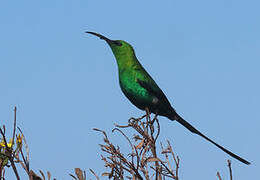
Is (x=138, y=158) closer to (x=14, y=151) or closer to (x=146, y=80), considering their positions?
(x=14, y=151)

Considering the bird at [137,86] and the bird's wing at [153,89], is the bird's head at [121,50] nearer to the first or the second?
the bird at [137,86]

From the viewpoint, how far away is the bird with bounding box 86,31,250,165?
6.14 m

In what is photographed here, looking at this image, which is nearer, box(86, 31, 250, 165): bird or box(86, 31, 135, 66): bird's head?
box(86, 31, 250, 165): bird

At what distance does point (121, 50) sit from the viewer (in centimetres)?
636

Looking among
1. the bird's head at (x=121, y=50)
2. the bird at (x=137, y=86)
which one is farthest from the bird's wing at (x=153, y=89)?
the bird's head at (x=121, y=50)

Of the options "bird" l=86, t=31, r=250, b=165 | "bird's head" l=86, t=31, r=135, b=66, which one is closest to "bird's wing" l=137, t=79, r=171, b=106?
"bird" l=86, t=31, r=250, b=165

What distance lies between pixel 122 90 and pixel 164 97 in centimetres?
71

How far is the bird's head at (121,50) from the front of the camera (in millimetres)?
6312

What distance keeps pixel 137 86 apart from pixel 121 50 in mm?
638

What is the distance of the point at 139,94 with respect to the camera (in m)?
6.14

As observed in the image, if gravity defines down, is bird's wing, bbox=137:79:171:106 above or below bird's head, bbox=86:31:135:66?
below

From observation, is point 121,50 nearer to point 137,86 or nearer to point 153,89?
point 137,86

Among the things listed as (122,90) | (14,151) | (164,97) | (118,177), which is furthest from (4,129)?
(164,97)

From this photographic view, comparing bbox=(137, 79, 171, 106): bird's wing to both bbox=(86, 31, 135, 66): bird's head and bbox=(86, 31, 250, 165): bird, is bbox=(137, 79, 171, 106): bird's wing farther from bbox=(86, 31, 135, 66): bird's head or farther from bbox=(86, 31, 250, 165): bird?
bbox=(86, 31, 135, 66): bird's head
